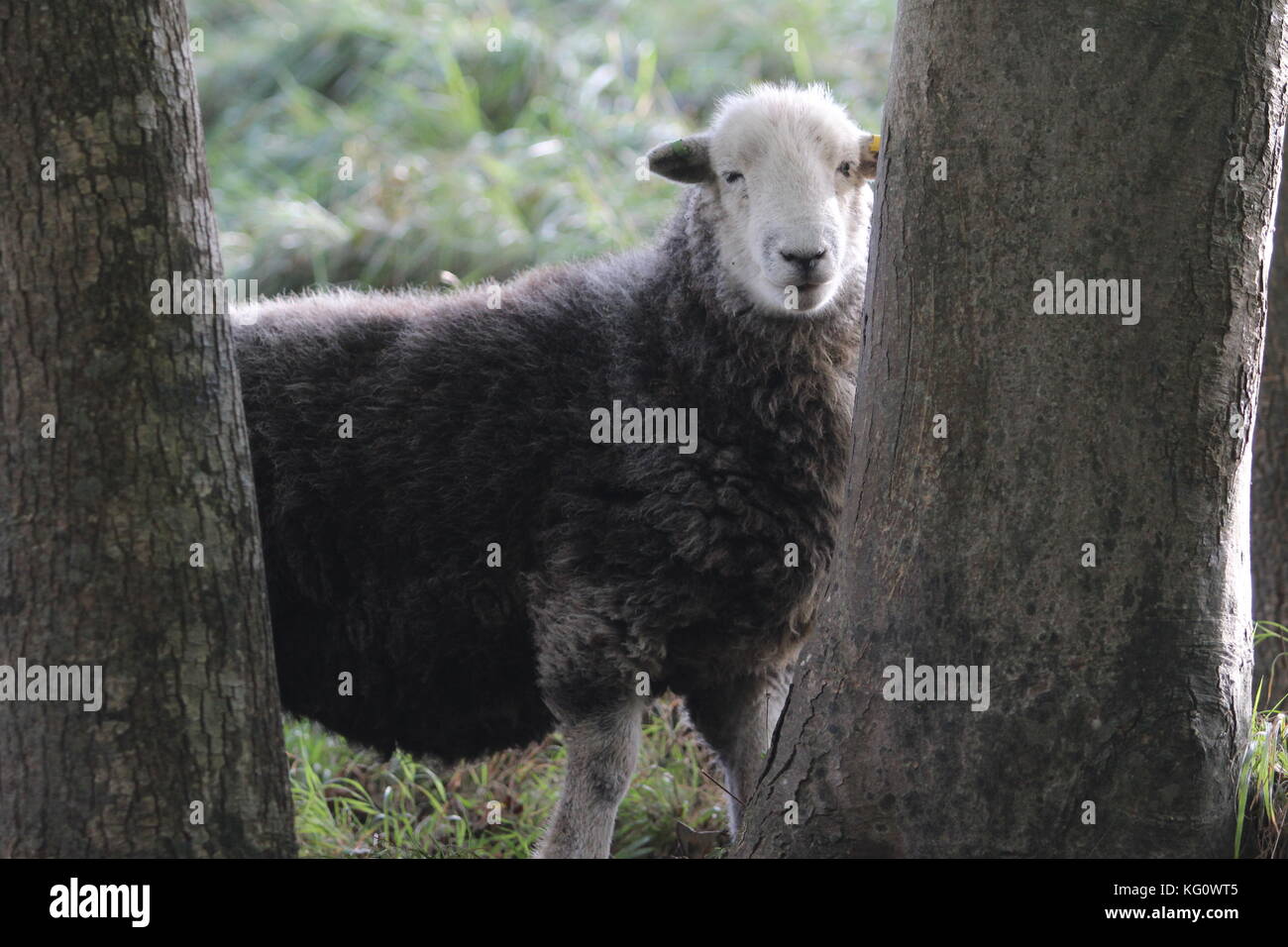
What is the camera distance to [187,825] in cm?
295

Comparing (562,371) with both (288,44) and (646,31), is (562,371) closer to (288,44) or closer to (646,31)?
(646,31)

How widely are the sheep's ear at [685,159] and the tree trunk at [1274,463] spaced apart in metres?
1.95

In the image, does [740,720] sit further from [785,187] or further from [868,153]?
[868,153]

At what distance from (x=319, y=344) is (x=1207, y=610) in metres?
2.61

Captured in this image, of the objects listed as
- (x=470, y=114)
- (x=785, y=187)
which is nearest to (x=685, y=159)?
(x=785, y=187)

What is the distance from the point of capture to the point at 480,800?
501 cm

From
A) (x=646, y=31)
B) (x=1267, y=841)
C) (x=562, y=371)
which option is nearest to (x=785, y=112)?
(x=562, y=371)

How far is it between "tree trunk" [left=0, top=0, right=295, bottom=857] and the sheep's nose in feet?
5.23

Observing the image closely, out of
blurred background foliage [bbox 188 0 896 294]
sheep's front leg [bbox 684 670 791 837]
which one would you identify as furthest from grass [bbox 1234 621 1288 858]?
blurred background foliage [bbox 188 0 896 294]

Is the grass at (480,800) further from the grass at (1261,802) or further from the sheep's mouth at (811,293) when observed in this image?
the grass at (1261,802)

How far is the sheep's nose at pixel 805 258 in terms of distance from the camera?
12.6ft

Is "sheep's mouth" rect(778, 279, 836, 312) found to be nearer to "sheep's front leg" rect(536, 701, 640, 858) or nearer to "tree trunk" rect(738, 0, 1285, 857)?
"tree trunk" rect(738, 0, 1285, 857)

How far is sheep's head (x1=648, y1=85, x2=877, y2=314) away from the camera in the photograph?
12.7 feet

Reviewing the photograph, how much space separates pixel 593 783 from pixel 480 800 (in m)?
1.27
